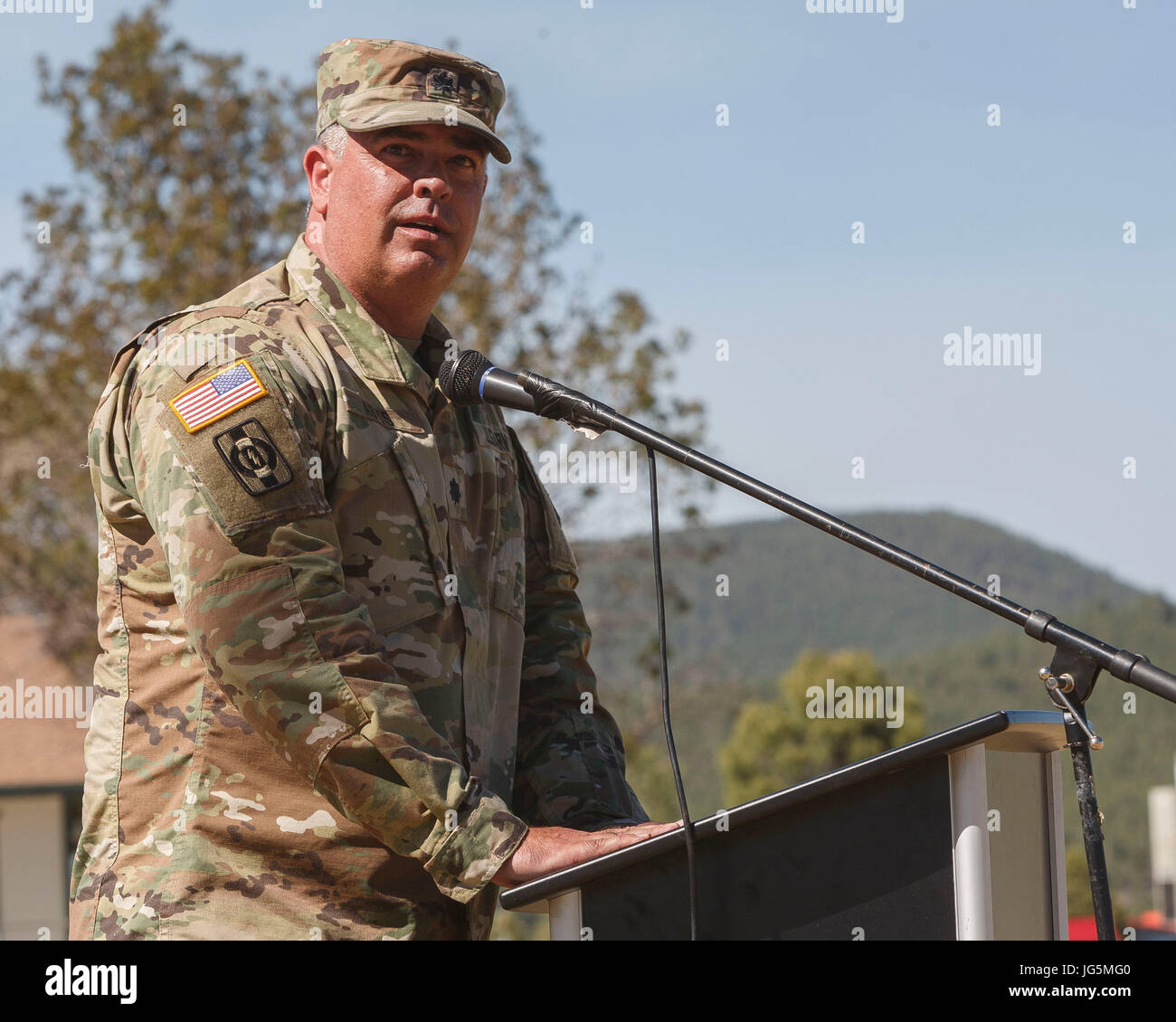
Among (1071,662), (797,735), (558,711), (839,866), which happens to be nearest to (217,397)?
(558,711)

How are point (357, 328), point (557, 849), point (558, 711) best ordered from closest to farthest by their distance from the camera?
1. point (557, 849)
2. point (357, 328)
3. point (558, 711)

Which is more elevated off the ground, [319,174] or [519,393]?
[319,174]

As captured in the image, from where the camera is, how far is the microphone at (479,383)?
2357 millimetres

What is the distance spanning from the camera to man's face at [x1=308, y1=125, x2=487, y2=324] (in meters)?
2.59

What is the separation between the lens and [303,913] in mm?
2270

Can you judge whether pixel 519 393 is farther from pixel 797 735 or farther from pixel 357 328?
pixel 797 735

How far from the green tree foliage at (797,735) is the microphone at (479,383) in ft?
110

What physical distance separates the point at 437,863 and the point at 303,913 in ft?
0.94

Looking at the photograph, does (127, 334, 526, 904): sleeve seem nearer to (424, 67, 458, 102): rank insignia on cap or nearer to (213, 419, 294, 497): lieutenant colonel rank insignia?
(213, 419, 294, 497): lieutenant colonel rank insignia

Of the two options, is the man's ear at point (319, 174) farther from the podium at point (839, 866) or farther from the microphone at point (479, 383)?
the podium at point (839, 866)

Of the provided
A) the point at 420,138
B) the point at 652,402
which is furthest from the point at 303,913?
the point at 652,402

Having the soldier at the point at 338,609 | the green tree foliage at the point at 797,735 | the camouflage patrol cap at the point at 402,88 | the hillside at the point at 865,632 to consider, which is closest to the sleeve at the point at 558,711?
the soldier at the point at 338,609

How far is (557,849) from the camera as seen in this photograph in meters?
2.08

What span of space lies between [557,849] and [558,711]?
75 cm
